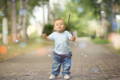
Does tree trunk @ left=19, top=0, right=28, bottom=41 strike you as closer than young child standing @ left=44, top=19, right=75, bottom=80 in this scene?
No

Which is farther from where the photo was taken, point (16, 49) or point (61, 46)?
point (16, 49)

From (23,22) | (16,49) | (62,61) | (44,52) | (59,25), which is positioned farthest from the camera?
(23,22)

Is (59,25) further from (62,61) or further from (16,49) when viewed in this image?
(16,49)

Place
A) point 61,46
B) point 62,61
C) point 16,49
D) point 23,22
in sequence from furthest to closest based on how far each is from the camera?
1. point 23,22
2. point 16,49
3. point 62,61
4. point 61,46

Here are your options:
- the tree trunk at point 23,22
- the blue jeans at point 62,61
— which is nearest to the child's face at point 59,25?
the blue jeans at point 62,61

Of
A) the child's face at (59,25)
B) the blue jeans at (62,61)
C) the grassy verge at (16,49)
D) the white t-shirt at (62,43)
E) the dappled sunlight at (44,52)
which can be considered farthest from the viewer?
the dappled sunlight at (44,52)

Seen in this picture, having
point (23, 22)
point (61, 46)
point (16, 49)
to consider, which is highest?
point (61, 46)

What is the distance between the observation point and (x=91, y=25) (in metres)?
49.6

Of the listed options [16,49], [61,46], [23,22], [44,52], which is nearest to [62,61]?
[61,46]

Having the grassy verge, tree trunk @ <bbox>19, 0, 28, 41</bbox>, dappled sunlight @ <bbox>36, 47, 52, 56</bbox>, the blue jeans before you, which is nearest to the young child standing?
the blue jeans

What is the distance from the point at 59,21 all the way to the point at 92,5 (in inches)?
1296

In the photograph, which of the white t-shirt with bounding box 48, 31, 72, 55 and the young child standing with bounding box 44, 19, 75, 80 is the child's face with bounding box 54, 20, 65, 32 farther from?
the white t-shirt with bounding box 48, 31, 72, 55

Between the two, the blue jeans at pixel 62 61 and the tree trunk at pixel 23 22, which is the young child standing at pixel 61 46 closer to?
the blue jeans at pixel 62 61

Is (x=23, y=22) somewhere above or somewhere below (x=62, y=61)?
below
